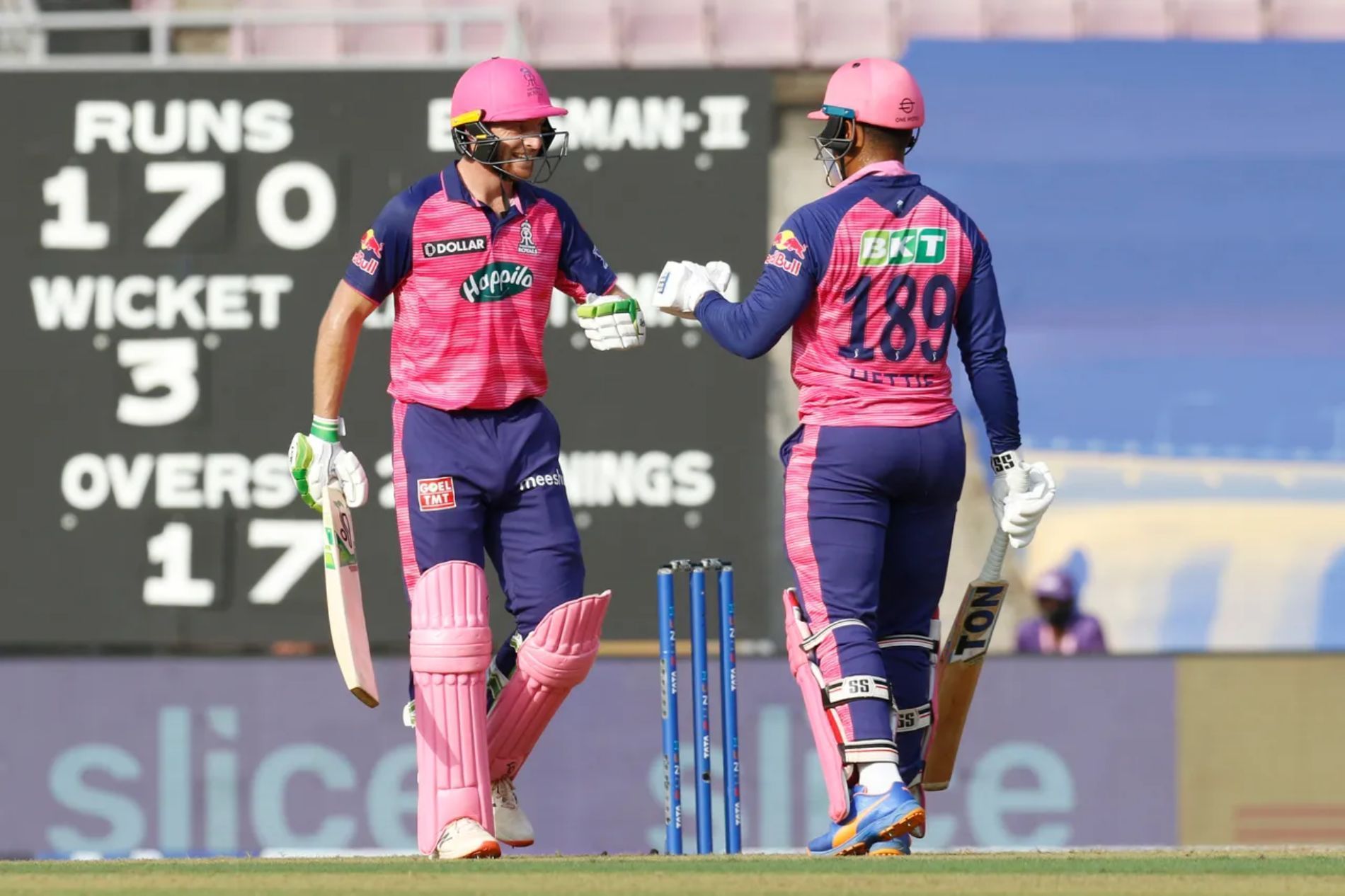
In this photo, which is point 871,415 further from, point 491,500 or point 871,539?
point 491,500

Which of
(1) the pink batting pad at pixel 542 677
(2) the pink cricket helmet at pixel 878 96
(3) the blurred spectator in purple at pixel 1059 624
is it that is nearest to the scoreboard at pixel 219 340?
(3) the blurred spectator in purple at pixel 1059 624

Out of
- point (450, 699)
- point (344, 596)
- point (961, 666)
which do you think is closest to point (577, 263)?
point (344, 596)

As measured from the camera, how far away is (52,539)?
26.9ft

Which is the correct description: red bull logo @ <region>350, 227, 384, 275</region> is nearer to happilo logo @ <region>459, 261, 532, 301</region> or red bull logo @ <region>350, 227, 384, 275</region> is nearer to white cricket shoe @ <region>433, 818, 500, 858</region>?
happilo logo @ <region>459, 261, 532, 301</region>

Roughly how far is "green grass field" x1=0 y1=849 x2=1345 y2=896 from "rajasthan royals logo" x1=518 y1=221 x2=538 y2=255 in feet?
4.69

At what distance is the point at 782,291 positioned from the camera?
5195mm

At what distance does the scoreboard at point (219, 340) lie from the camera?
8.12m

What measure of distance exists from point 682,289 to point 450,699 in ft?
3.53

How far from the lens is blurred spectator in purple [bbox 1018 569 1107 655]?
355 inches

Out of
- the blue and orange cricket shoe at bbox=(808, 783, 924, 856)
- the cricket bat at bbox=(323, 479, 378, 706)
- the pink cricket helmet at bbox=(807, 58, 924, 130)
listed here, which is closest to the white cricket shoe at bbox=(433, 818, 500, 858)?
the cricket bat at bbox=(323, 479, 378, 706)

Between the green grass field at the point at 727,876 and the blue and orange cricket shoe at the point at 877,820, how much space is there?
0.15 metres

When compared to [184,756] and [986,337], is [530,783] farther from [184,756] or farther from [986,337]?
[986,337]

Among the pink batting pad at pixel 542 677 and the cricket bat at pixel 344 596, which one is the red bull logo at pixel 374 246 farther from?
the pink batting pad at pixel 542 677

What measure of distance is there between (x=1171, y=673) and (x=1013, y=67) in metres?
2.48
